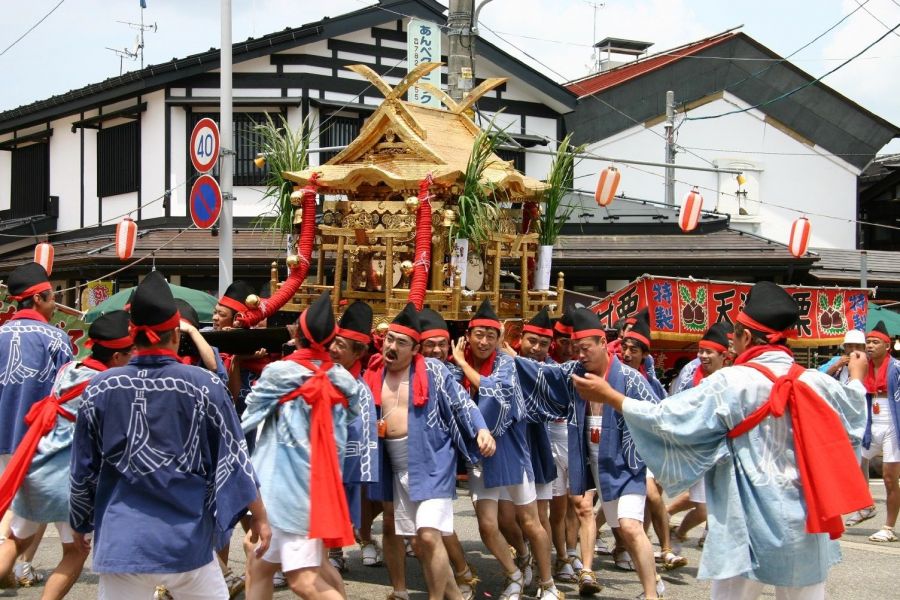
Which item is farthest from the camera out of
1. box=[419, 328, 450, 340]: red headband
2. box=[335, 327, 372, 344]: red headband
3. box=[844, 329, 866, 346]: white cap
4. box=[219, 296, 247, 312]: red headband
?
box=[844, 329, 866, 346]: white cap

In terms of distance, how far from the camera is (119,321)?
5.95 m

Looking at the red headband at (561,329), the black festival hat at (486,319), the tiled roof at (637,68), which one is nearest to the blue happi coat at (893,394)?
the red headband at (561,329)

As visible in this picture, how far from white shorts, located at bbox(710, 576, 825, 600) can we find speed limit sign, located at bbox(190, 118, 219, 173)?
9.65 meters

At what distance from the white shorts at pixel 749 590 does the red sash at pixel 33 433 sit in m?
3.50

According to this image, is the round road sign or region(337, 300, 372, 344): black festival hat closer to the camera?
region(337, 300, 372, 344): black festival hat

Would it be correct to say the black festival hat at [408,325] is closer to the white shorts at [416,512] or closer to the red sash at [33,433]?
the white shorts at [416,512]

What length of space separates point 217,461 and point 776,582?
2579mm

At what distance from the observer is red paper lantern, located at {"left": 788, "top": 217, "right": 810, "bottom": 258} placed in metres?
19.6

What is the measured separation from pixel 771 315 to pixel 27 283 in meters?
5.11

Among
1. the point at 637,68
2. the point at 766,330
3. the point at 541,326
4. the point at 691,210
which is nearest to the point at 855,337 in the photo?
the point at 541,326

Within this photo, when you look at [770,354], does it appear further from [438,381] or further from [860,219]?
[860,219]

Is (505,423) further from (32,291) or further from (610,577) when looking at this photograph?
(32,291)

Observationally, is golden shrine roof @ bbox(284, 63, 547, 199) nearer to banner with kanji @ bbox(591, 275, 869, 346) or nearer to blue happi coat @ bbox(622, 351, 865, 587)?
blue happi coat @ bbox(622, 351, 865, 587)

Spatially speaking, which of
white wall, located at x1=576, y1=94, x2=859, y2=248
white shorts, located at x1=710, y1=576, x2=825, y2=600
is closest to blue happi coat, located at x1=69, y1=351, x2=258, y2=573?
white shorts, located at x1=710, y1=576, x2=825, y2=600
